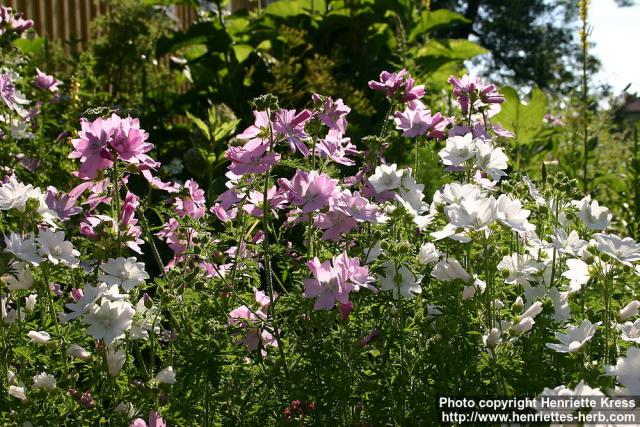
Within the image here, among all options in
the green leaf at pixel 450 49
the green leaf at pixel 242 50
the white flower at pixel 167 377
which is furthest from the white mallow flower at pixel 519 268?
the green leaf at pixel 242 50

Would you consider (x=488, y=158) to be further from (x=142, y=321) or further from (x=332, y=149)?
(x=142, y=321)

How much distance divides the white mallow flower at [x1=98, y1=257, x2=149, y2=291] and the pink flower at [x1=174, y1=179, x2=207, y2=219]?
1.06 ft

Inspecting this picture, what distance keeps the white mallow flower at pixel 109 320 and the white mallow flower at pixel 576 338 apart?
849 mm

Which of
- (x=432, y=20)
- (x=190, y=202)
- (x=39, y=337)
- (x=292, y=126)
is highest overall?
(x=432, y=20)

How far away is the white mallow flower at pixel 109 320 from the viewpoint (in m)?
1.69

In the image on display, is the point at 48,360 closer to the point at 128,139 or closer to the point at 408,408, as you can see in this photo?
the point at 128,139

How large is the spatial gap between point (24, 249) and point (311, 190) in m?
0.62

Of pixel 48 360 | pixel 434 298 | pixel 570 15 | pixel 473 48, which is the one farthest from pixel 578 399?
pixel 570 15

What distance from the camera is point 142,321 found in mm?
1858

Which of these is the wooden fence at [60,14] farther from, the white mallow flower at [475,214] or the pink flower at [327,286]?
the white mallow flower at [475,214]

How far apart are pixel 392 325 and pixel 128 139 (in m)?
0.72

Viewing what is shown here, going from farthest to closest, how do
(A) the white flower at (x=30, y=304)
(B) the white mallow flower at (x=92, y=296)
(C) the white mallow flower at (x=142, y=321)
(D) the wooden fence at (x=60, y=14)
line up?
(D) the wooden fence at (x=60, y=14) → (A) the white flower at (x=30, y=304) → (C) the white mallow flower at (x=142, y=321) → (B) the white mallow flower at (x=92, y=296)

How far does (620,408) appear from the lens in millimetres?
1302

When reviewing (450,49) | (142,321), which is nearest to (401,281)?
(142,321)
